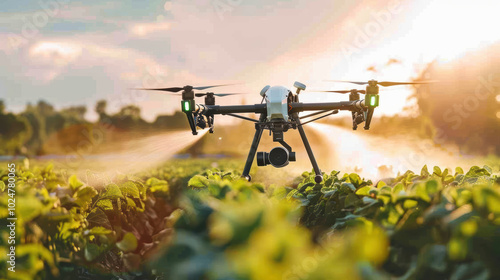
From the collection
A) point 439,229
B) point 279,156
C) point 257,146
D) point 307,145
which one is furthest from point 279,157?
point 439,229

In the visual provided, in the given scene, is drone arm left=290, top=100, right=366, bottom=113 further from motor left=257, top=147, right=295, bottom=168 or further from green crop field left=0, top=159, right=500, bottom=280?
green crop field left=0, top=159, right=500, bottom=280

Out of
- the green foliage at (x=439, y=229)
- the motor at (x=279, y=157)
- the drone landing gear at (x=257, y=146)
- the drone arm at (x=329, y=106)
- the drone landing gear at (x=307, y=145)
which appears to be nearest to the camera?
the green foliage at (x=439, y=229)

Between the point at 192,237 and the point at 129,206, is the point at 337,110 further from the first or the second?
the point at 192,237

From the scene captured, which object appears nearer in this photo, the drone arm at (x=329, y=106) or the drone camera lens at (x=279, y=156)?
the drone camera lens at (x=279, y=156)

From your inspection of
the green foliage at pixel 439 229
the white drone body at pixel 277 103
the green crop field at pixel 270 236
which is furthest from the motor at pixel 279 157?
the green foliage at pixel 439 229

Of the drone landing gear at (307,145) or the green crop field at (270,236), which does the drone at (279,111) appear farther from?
the green crop field at (270,236)

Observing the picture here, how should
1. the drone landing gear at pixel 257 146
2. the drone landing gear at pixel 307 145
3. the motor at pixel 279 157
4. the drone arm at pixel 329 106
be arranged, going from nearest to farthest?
the motor at pixel 279 157
the drone landing gear at pixel 257 146
the drone landing gear at pixel 307 145
the drone arm at pixel 329 106

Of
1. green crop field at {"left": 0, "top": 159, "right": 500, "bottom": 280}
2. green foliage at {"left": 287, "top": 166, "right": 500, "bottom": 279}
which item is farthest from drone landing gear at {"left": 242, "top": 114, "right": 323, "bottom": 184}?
green foliage at {"left": 287, "top": 166, "right": 500, "bottom": 279}

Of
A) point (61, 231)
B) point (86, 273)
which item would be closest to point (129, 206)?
point (86, 273)

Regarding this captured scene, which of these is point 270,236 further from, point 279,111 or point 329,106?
point 329,106
